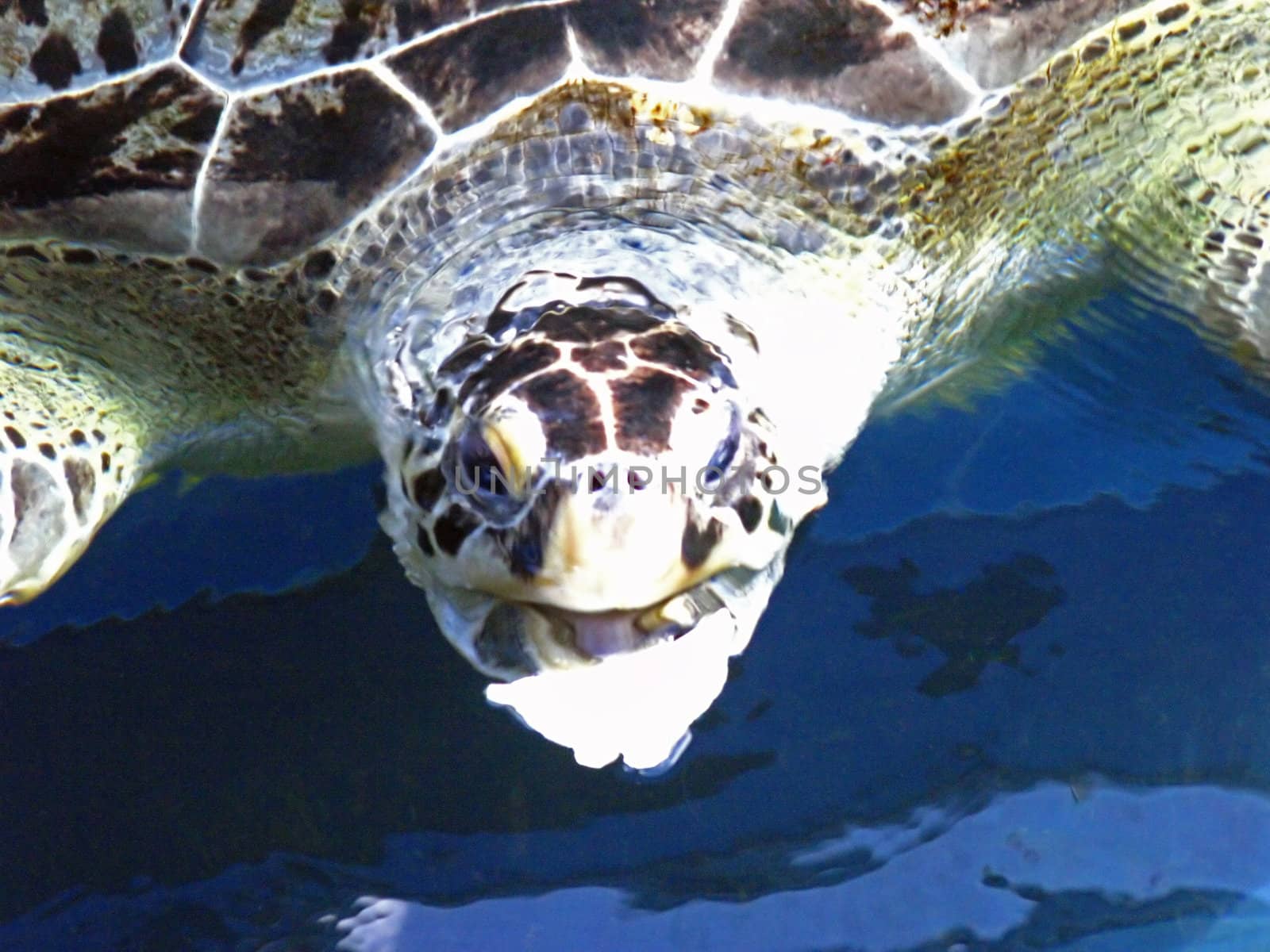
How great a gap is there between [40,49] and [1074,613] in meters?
1.97

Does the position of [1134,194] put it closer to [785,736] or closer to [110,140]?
[785,736]

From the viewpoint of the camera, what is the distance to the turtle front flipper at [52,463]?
2049 millimetres

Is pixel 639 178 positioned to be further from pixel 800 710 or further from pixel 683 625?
pixel 800 710

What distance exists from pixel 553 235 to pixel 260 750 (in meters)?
1.01

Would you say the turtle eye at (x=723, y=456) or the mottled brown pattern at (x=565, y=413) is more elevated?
the mottled brown pattern at (x=565, y=413)

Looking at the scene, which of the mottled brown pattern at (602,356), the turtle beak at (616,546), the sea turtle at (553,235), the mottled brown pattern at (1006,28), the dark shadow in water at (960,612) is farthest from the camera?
the dark shadow in water at (960,612)

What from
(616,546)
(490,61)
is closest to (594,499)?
(616,546)

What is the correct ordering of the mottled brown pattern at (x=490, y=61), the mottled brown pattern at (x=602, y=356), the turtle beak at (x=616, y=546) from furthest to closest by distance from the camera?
1. the mottled brown pattern at (x=490, y=61)
2. the mottled brown pattern at (x=602, y=356)
3. the turtle beak at (x=616, y=546)

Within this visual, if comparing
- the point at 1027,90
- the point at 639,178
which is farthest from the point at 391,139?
the point at 1027,90

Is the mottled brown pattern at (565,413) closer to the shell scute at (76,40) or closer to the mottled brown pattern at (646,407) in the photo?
A: the mottled brown pattern at (646,407)

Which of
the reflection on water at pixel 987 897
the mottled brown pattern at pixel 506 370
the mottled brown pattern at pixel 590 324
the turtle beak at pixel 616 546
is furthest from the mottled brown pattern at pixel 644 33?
the reflection on water at pixel 987 897

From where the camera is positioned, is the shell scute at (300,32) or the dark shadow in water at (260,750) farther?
the dark shadow in water at (260,750)

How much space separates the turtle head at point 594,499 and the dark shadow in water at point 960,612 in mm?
456

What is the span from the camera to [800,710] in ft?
7.39
